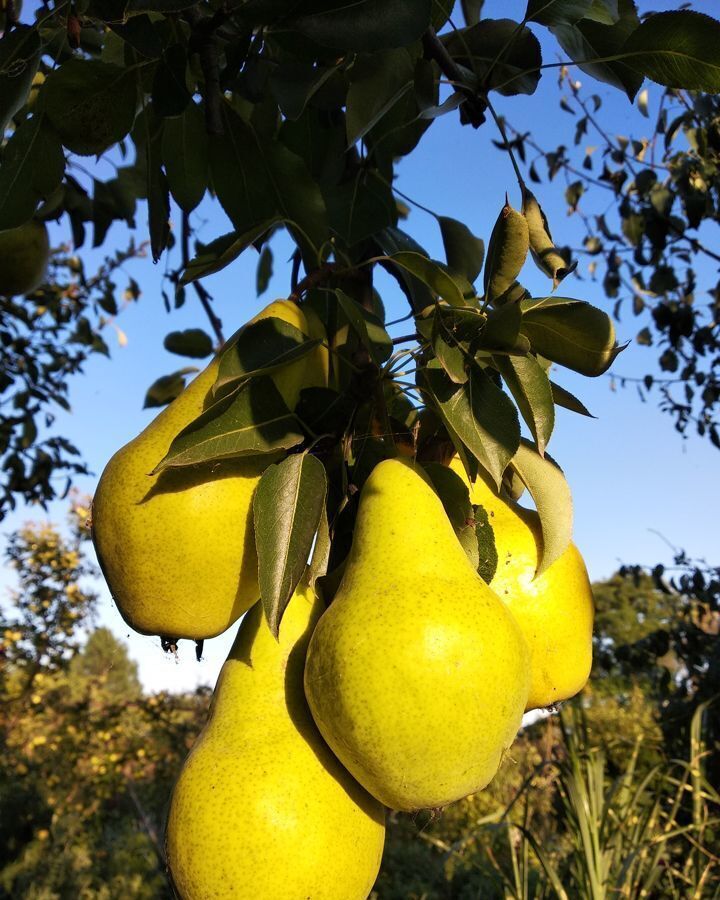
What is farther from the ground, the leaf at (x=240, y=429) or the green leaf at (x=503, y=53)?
the green leaf at (x=503, y=53)

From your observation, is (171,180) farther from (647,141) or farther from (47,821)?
(47,821)

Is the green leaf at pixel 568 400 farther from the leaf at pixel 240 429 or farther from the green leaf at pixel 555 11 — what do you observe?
the green leaf at pixel 555 11

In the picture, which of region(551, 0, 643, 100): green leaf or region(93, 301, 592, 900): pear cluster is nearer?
region(93, 301, 592, 900): pear cluster

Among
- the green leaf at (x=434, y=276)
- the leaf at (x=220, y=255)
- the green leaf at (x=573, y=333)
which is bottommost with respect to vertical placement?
the green leaf at (x=573, y=333)

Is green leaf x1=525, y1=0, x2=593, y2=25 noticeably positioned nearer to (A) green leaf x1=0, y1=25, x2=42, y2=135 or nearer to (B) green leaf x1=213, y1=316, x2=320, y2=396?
(B) green leaf x1=213, y1=316, x2=320, y2=396

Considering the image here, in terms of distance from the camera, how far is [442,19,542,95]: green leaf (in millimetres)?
1041

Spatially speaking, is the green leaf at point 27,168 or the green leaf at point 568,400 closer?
the green leaf at point 568,400

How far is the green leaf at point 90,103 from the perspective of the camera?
1.07 m

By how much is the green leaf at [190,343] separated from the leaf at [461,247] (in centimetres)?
49

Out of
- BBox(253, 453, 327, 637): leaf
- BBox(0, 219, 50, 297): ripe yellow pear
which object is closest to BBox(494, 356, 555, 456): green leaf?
BBox(253, 453, 327, 637): leaf

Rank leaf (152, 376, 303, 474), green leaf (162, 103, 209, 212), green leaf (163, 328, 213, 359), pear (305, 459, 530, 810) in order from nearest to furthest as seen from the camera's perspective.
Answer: pear (305, 459, 530, 810)
leaf (152, 376, 303, 474)
green leaf (162, 103, 209, 212)
green leaf (163, 328, 213, 359)

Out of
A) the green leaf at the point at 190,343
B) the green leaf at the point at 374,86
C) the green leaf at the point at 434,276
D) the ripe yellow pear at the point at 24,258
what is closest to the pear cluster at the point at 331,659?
the green leaf at the point at 434,276

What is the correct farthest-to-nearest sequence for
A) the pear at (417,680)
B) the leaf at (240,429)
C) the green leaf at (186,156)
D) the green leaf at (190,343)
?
the green leaf at (190,343) < the green leaf at (186,156) < the leaf at (240,429) < the pear at (417,680)

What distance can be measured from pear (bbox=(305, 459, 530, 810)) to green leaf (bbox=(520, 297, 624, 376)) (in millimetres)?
276
